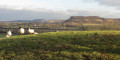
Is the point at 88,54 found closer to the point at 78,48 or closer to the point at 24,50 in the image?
the point at 78,48

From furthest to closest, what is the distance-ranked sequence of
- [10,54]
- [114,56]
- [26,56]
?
[10,54] < [26,56] < [114,56]

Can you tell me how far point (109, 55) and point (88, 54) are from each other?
2112 mm

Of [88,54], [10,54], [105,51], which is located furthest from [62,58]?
[10,54]

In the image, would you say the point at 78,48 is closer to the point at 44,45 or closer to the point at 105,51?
the point at 105,51

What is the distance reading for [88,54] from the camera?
13703mm

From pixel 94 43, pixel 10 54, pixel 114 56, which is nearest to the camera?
pixel 114 56

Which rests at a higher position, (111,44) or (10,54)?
(111,44)

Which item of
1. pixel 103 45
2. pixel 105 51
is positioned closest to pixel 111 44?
pixel 103 45

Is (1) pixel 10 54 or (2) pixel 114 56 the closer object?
(2) pixel 114 56

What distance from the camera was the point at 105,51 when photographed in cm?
1454

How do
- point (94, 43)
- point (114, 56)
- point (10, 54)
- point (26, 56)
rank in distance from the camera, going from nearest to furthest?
point (114, 56), point (26, 56), point (10, 54), point (94, 43)

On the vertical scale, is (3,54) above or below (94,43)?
below

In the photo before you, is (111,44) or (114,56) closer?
(114,56)

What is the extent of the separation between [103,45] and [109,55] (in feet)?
8.89
